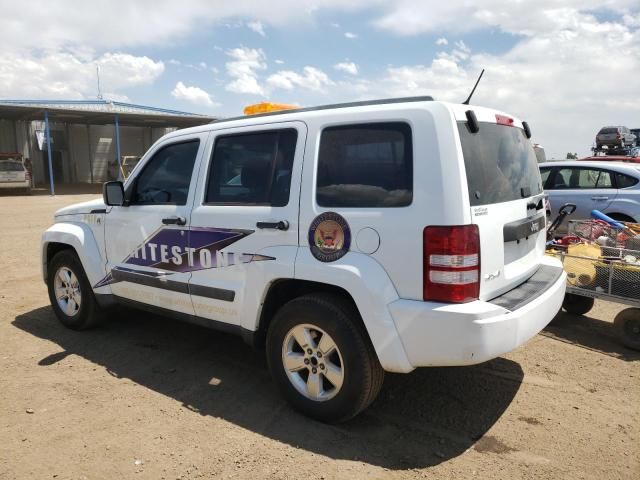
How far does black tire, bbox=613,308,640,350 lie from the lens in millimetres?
4449

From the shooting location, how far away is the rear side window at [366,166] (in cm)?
283

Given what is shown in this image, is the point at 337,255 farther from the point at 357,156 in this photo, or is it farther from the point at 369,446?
the point at 369,446

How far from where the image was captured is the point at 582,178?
822cm

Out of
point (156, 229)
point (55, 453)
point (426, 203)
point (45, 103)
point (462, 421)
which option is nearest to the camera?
point (426, 203)

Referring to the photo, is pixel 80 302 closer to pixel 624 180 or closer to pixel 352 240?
pixel 352 240

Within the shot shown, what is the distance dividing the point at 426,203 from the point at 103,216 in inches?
124

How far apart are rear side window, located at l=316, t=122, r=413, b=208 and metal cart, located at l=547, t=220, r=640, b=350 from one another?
2765mm

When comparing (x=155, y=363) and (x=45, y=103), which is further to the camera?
(x=45, y=103)

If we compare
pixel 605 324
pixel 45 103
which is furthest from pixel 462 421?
pixel 45 103

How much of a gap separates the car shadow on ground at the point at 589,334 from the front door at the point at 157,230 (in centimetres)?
354

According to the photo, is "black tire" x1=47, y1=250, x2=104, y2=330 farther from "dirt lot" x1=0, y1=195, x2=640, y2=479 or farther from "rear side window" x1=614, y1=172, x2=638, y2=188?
"rear side window" x1=614, y1=172, x2=638, y2=188

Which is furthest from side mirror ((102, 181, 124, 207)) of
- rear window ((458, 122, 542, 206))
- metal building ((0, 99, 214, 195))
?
metal building ((0, 99, 214, 195))

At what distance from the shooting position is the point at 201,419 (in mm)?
3324

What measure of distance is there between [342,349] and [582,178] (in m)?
6.89
